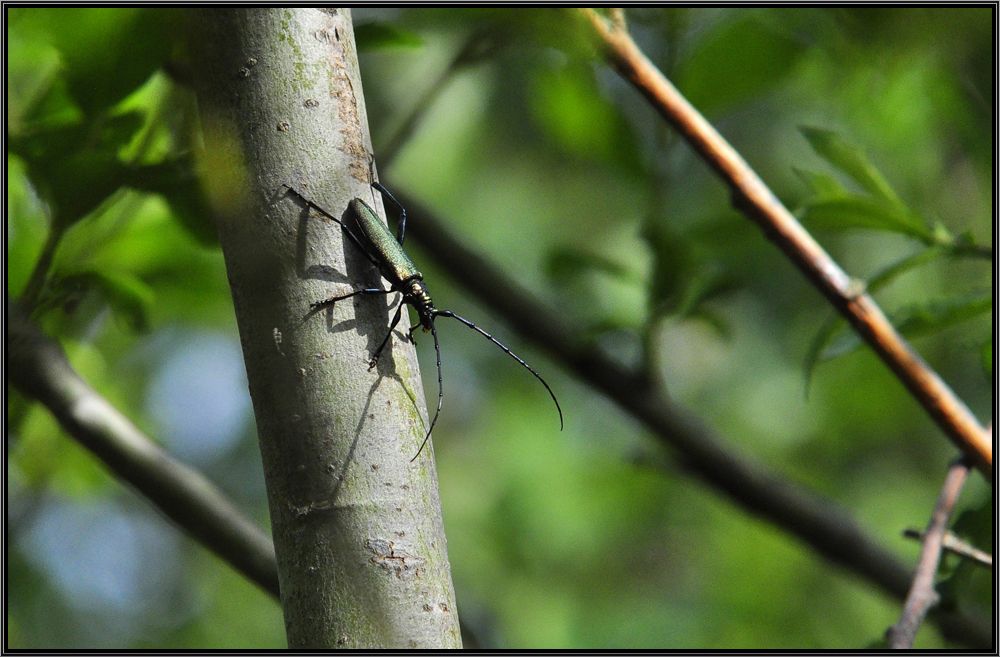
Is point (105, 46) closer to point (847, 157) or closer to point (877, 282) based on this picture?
point (847, 157)

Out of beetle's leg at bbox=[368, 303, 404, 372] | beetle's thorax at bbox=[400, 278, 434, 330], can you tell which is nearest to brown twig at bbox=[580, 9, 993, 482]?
beetle's thorax at bbox=[400, 278, 434, 330]

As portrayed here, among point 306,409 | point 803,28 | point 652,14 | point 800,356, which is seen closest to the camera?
point 306,409

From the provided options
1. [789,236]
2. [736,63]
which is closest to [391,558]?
[789,236]

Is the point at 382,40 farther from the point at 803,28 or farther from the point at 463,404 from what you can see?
the point at 463,404

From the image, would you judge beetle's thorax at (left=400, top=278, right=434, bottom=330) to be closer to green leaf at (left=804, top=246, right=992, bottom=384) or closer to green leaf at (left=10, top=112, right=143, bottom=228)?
green leaf at (left=10, top=112, right=143, bottom=228)

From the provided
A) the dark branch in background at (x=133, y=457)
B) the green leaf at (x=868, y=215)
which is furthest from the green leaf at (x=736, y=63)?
the dark branch in background at (x=133, y=457)

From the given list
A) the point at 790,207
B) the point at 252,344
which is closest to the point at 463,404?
the point at 790,207
